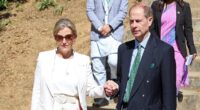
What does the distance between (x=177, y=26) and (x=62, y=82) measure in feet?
7.29

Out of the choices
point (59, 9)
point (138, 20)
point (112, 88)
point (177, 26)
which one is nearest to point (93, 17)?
point (177, 26)

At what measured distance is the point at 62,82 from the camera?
470 centimetres

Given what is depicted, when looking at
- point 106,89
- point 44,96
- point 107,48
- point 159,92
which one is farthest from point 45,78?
point 107,48

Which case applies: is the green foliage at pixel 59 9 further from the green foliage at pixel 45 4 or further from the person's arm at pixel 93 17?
the person's arm at pixel 93 17

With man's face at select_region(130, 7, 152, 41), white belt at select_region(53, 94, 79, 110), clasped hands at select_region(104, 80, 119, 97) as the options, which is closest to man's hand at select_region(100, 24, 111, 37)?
white belt at select_region(53, 94, 79, 110)

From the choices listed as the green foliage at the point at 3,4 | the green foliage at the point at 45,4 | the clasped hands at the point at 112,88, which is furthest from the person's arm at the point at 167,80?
the green foliage at the point at 3,4

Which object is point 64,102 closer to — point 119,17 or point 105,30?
point 105,30

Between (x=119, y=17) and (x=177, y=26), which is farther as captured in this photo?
(x=119, y=17)

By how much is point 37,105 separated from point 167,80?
50.4 inches

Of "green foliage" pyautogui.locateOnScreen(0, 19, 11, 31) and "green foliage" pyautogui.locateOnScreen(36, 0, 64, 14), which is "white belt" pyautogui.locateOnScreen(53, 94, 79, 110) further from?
"green foliage" pyautogui.locateOnScreen(36, 0, 64, 14)

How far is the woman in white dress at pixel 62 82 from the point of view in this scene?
4711 millimetres

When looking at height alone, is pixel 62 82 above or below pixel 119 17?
below

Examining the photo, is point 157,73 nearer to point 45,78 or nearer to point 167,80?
point 167,80

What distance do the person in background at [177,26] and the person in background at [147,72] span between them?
6.53 feet
